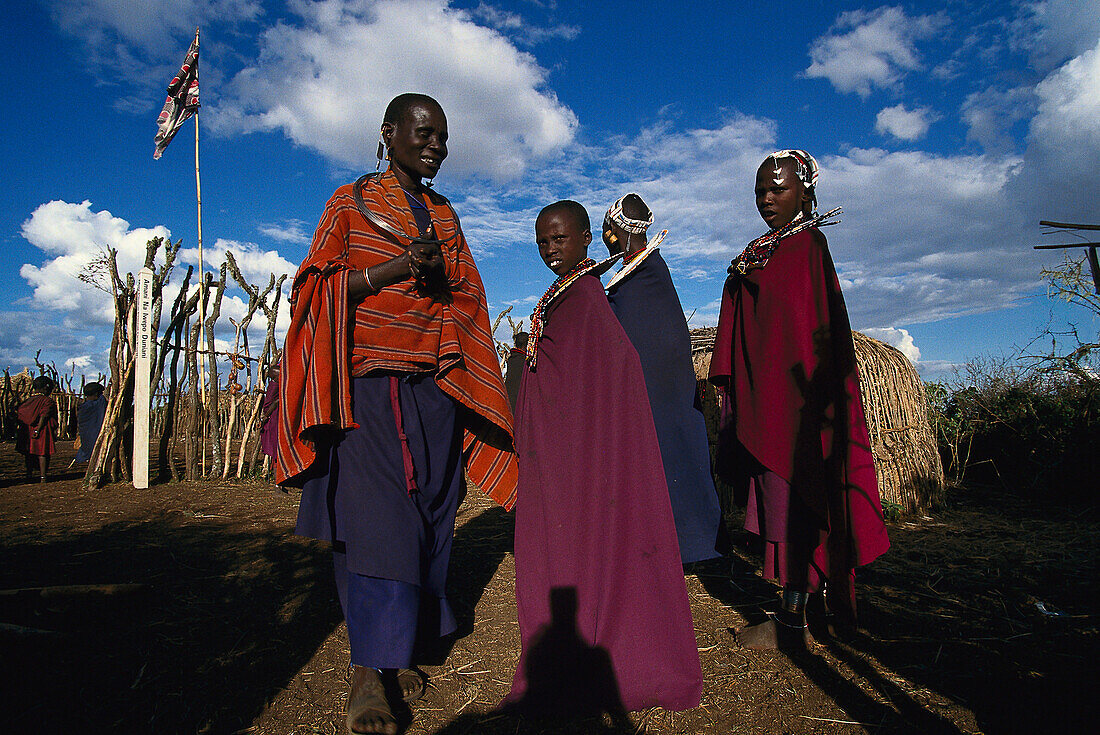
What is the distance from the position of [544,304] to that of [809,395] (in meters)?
1.27

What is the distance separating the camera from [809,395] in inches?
109

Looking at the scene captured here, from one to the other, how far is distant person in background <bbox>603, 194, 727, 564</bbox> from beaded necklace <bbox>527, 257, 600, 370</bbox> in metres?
0.43

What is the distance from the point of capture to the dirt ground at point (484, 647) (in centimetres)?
229

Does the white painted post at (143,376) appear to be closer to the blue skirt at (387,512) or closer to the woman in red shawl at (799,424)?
the blue skirt at (387,512)

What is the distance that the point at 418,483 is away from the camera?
2.52 metres

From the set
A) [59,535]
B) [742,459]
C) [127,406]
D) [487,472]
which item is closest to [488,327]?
[487,472]

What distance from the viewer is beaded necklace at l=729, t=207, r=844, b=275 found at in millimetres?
2914

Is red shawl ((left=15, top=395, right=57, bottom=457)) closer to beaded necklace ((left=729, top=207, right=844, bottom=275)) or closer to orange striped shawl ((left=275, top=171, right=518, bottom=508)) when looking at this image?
orange striped shawl ((left=275, top=171, right=518, bottom=508))

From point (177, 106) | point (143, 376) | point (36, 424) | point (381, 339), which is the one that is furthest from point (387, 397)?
point (36, 424)

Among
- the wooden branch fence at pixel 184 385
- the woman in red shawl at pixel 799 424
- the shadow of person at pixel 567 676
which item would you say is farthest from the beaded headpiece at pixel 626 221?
the wooden branch fence at pixel 184 385

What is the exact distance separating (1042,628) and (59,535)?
765cm

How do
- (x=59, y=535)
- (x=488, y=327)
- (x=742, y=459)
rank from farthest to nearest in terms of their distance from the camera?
(x=59, y=535) < (x=742, y=459) < (x=488, y=327)

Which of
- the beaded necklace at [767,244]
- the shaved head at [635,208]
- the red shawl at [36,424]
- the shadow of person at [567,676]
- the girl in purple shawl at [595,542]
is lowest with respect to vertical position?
the shadow of person at [567,676]

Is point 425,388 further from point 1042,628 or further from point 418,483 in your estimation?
point 1042,628
